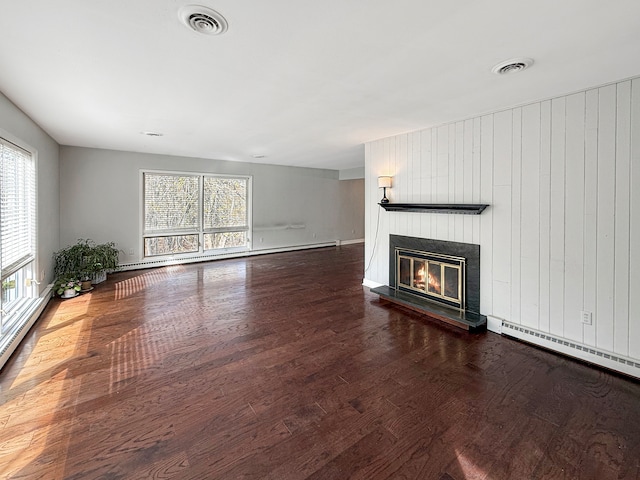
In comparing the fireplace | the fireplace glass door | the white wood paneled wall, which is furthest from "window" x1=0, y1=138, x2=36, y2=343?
the white wood paneled wall

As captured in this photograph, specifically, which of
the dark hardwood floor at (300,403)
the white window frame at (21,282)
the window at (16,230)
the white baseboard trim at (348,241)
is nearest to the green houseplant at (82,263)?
the white window frame at (21,282)

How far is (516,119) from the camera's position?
3111mm

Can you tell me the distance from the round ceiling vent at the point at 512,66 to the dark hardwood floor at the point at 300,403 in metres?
2.42

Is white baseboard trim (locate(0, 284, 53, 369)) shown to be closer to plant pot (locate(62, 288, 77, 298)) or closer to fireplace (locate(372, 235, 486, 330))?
plant pot (locate(62, 288, 77, 298))

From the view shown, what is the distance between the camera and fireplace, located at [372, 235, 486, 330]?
354 centimetres

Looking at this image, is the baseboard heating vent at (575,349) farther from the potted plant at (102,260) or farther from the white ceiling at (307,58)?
the potted plant at (102,260)

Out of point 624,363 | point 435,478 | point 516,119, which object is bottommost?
point 435,478

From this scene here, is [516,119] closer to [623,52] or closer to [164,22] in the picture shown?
[623,52]

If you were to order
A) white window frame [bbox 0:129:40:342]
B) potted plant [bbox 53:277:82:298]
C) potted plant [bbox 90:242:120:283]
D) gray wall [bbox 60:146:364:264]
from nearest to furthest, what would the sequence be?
white window frame [bbox 0:129:40:342], potted plant [bbox 53:277:82:298], potted plant [bbox 90:242:120:283], gray wall [bbox 60:146:364:264]

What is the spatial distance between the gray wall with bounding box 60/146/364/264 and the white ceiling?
226cm

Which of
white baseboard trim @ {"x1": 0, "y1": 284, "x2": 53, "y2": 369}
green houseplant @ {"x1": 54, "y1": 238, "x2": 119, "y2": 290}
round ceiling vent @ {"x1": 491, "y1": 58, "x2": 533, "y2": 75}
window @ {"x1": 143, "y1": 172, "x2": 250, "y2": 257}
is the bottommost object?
white baseboard trim @ {"x1": 0, "y1": 284, "x2": 53, "y2": 369}

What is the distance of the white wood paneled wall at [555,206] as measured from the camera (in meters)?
2.47

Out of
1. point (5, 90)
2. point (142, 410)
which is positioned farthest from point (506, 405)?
point (5, 90)

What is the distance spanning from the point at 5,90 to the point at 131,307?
8.67 feet
